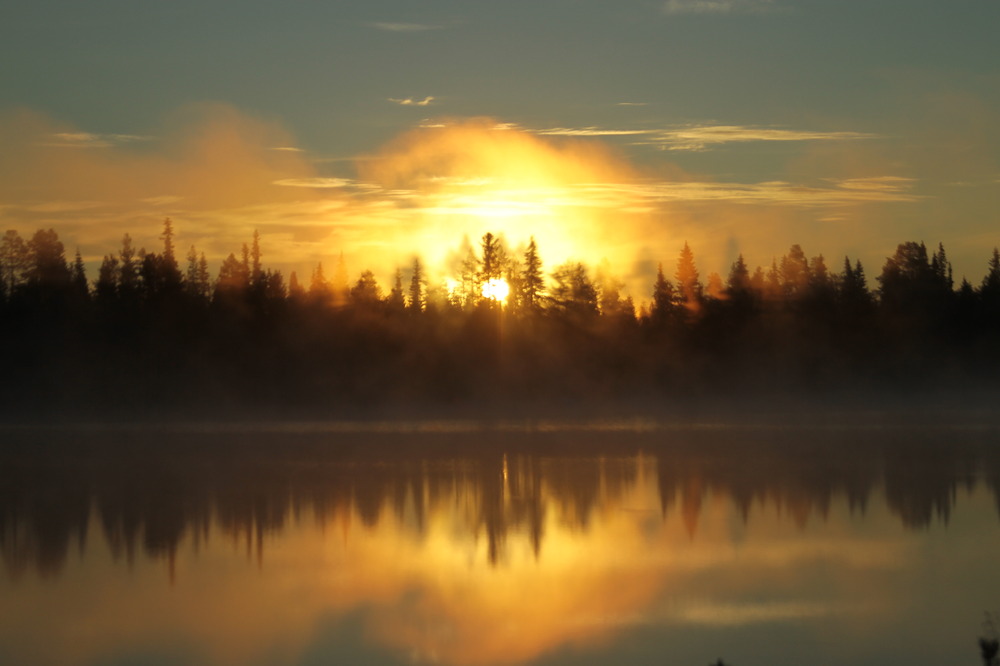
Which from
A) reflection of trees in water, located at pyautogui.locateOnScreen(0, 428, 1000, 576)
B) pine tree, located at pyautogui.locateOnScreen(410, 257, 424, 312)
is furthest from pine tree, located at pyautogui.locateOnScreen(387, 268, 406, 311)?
reflection of trees in water, located at pyautogui.locateOnScreen(0, 428, 1000, 576)

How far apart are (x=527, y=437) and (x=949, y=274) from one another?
4075 centimetres

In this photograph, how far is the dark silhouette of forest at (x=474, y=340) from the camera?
56.7 meters

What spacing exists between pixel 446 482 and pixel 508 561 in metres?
7.22

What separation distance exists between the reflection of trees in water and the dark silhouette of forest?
87.1 ft

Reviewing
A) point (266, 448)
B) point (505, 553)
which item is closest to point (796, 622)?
point (505, 553)

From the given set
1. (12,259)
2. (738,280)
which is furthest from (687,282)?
(12,259)

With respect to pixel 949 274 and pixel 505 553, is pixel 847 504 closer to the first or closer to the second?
pixel 505 553

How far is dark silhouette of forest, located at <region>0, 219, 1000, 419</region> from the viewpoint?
56.7 m

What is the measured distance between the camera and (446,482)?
768 inches

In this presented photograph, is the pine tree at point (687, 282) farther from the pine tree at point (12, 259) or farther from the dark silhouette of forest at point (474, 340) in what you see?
the pine tree at point (12, 259)

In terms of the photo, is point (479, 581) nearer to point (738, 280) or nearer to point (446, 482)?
point (446, 482)

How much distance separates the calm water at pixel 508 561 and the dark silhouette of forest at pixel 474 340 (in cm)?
3408

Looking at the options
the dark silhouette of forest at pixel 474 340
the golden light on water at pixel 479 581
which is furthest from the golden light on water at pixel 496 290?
the golden light on water at pixel 479 581

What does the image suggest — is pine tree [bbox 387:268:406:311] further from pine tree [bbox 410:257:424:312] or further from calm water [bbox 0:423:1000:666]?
calm water [bbox 0:423:1000:666]
